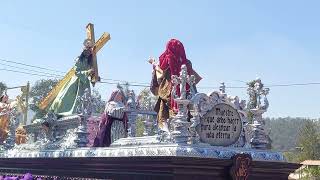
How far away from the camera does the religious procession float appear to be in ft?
27.4

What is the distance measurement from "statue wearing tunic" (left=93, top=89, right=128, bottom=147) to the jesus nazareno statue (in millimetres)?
2218

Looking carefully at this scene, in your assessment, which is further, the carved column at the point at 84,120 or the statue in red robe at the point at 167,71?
the carved column at the point at 84,120

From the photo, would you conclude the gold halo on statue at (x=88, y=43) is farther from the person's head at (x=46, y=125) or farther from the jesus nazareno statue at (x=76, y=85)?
the person's head at (x=46, y=125)

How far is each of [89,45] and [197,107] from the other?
6.09 m

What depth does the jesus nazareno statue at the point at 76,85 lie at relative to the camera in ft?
45.2

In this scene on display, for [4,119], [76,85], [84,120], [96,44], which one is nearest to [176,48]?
[84,120]

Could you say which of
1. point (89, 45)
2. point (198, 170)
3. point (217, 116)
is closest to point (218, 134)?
point (217, 116)

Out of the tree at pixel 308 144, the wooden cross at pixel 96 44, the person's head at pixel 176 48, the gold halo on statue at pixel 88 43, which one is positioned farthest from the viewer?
the tree at pixel 308 144

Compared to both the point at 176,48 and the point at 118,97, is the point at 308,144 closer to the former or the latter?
the point at 118,97

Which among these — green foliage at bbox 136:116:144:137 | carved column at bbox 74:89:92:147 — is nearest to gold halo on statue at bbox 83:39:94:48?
carved column at bbox 74:89:92:147

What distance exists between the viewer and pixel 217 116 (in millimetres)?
8789

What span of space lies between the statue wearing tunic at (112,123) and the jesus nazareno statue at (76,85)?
2.22 meters

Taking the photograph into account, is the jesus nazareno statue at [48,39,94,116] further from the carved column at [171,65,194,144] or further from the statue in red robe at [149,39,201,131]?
the carved column at [171,65,194,144]

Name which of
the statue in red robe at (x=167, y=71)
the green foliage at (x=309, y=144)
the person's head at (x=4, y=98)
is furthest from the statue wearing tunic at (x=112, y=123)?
the green foliage at (x=309, y=144)
